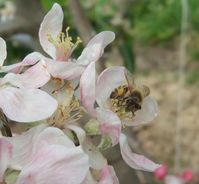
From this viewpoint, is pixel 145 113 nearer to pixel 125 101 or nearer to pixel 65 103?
pixel 125 101

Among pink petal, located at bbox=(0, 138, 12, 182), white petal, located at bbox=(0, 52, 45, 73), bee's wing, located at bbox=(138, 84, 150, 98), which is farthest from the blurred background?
pink petal, located at bbox=(0, 138, 12, 182)

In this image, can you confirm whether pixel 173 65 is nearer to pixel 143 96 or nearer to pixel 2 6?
pixel 2 6

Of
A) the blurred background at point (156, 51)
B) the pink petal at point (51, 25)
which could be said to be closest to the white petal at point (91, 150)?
the pink petal at point (51, 25)

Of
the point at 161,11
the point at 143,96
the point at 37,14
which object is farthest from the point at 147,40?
the point at 143,96

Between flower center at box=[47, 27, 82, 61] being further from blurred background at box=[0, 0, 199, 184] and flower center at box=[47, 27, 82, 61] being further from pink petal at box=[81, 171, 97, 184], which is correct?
blurred background at box=[0, 0, 199, 184]

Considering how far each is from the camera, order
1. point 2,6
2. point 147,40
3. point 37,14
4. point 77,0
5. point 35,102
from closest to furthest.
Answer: point 35,102 < point 77,0 < point 37,14 < point 2,6 < point 147,40

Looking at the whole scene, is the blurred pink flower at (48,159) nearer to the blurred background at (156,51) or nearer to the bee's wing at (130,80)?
the bee's wing at (130,80)
